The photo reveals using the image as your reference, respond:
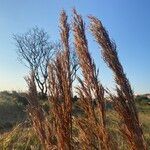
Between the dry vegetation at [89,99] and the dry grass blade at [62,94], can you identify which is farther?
the dry grass blade at [62,94]

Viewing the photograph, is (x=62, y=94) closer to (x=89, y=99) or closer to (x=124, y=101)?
(x=89, y=99)

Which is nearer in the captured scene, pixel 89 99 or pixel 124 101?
pixel 124 101

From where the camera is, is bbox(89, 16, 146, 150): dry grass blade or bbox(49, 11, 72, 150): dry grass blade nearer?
bbox(89, 16, 146, 150): dry grass blade

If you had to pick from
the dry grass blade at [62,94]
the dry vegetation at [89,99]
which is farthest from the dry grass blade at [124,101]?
the dry grass blade at [62,94]

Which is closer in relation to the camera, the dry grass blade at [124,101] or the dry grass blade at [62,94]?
the dry grass blade at [124,101]

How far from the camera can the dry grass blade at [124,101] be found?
2.76m

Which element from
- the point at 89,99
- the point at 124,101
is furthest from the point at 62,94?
the point at 124,101

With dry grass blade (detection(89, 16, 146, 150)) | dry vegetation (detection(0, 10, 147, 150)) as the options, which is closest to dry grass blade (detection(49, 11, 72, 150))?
dry vegetation (detection(0, 10, 147, 150))

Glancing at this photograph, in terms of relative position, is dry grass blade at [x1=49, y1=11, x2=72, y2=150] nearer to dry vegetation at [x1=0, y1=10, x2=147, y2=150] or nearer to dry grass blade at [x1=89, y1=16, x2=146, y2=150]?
dry vegetation at [x1=0, y1=10, x2=147, y2=150]

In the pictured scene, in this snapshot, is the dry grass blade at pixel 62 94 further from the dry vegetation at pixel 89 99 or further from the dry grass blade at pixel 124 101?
the dry grass blade at pixel 124 101

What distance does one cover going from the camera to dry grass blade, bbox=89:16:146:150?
109 inches

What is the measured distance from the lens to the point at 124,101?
2818 millimetres

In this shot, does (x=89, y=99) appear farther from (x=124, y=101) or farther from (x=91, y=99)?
(x=124, y=101)

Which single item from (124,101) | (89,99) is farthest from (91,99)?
(124,101)
